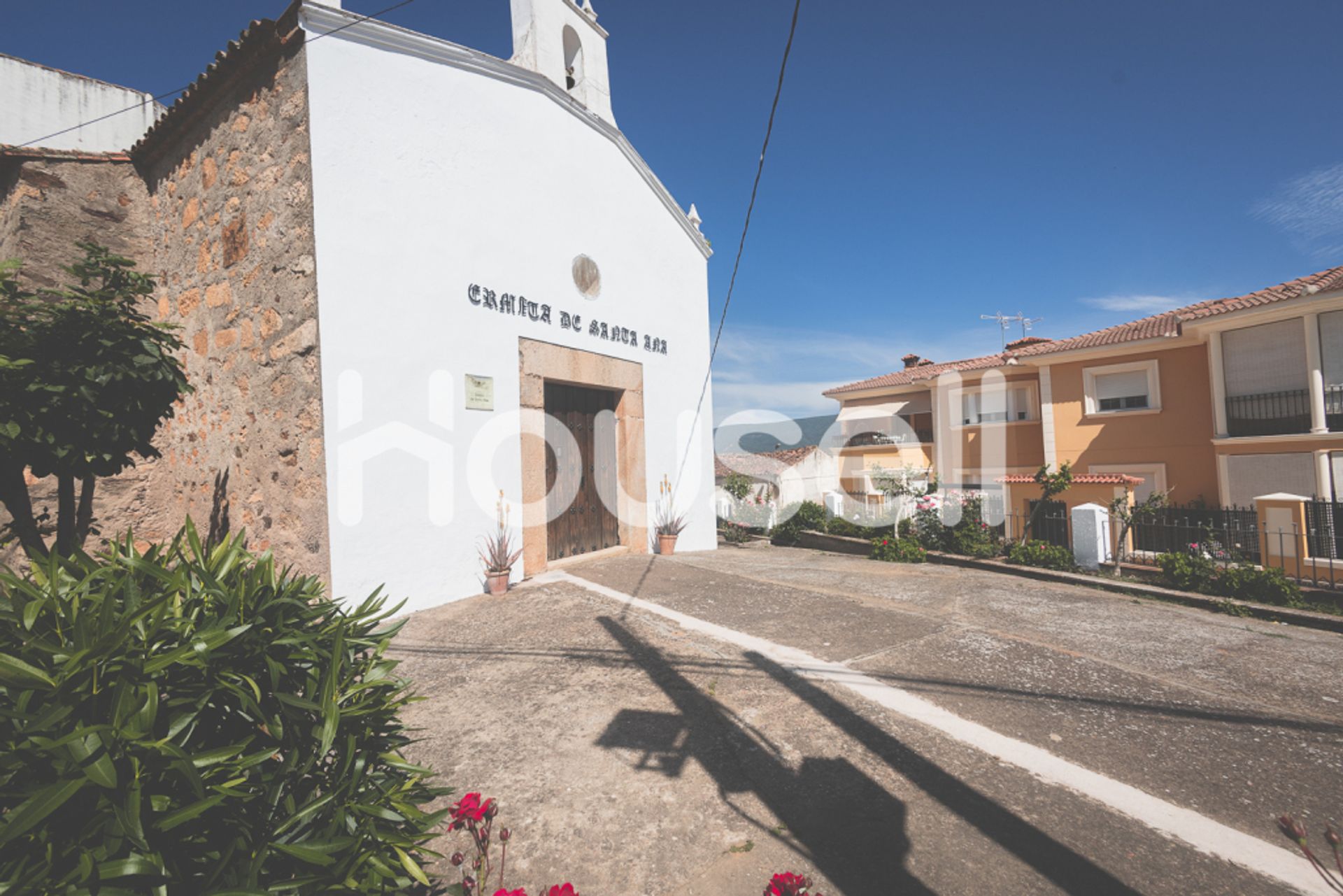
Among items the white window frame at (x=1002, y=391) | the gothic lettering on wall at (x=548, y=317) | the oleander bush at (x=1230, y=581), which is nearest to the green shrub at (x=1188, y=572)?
the oleander bush at (x=1230, y=581)

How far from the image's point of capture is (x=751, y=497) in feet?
51.0

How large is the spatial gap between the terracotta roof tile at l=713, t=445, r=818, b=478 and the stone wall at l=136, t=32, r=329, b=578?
40.8 feet

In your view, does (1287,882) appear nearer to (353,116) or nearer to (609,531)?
(609,531)

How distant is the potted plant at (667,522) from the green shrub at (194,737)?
6.56 meters

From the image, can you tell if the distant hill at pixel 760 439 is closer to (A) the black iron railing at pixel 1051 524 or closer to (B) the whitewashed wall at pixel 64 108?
(A) the black iron railing at pixel 1051 524

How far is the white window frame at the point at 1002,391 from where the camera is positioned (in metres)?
17.1

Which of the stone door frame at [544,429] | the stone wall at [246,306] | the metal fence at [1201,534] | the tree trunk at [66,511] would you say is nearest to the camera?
the tree trunk at [66,511]

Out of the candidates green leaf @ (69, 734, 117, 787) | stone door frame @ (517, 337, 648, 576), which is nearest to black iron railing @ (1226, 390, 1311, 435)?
stone door frame @ (517, 337, 648, 576)

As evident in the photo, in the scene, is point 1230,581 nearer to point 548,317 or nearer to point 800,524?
point 800,524

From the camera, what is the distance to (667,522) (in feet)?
28.0

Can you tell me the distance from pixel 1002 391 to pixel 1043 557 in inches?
452

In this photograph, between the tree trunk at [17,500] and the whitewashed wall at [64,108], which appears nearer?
the tree trunk at [17,500]

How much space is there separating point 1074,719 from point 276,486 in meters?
6.24

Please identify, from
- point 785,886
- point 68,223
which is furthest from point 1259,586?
point 68,223
